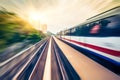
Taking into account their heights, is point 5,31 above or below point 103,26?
below

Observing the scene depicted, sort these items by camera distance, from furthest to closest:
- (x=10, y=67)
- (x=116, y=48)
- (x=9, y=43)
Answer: (x=9, y=43) < (x=10, y=67) < (x=116, y=48)

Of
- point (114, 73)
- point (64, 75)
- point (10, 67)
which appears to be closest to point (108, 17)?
point (114, 73)

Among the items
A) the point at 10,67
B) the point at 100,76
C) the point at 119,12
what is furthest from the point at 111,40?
the point at 10,67

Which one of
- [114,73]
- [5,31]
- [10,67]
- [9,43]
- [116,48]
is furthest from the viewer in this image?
[9,43]

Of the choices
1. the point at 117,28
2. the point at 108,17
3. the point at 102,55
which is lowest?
the point at 102,55

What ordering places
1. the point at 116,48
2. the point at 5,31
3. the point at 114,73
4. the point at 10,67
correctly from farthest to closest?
the point at 5,31 → the point at 10,67 → the point at 114,73 → the point at 116,48

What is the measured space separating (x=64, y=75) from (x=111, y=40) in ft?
10.2

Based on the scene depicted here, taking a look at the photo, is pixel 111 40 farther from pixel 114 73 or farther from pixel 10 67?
pixel 10 67

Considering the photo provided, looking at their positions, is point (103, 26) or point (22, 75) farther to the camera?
point (103, 26)

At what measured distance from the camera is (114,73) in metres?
7.59

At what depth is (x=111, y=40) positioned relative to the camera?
7625 millimetres

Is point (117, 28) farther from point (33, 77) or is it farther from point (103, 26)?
point (33, 77)

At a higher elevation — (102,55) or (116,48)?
(116,48)

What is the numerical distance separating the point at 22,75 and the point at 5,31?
7.95m
